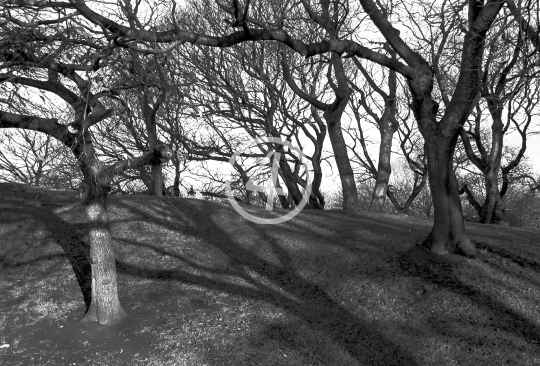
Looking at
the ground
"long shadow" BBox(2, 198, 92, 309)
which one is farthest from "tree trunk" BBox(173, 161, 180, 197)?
the ground

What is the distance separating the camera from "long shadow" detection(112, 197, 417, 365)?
6852 millimetres

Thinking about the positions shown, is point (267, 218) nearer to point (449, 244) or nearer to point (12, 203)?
point (449, 244)

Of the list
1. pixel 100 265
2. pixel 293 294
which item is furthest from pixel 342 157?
pixel 100 265

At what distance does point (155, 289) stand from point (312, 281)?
3.08 meters

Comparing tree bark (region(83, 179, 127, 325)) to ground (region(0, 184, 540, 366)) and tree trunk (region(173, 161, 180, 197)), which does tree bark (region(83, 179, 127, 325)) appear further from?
tree trunk (region(173, 161, 180, 197))

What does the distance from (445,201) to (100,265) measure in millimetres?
6654

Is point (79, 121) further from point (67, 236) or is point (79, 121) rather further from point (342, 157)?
point (342, 157)

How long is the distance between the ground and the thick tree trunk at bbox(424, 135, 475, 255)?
33cm

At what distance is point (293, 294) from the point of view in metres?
8.63

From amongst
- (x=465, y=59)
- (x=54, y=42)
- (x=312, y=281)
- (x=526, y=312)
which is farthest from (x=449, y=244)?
(x=54, y=42)

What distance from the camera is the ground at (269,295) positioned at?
22.5ft

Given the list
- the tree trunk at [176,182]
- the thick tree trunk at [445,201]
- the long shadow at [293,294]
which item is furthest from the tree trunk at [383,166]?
the tree trunk at [176,182]

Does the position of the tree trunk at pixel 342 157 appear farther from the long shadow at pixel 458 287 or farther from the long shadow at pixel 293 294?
the long shadow at pixel 458 287

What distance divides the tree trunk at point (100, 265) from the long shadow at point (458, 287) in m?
5.44
